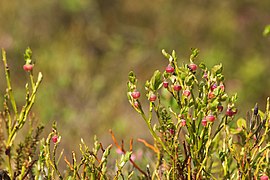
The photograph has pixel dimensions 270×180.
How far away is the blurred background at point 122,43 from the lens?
8031 mm

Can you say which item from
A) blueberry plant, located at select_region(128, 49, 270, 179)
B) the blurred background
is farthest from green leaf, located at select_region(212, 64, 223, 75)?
the blurred background

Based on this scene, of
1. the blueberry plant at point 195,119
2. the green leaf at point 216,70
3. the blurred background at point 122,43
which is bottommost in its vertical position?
the blueberry plant at point 195,119

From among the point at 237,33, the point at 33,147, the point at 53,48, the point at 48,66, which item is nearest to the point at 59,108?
the point at 48,66

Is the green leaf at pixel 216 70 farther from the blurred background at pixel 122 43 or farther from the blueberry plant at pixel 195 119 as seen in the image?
the blurred background at pixel 122 43

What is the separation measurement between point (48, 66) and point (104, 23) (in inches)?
75.1

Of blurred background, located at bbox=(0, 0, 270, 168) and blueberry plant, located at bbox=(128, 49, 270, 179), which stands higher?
blurred background, located at bbox=(0, 0, 270, 168)

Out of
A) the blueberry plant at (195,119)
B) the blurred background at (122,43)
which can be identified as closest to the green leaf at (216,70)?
the blueberry plant at (195,119)

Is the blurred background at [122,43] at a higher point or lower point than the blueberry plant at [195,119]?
higher

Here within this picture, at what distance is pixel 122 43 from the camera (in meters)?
9.66

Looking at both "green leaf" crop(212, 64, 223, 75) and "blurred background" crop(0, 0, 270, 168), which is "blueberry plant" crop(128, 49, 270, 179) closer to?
"green leaf" crop(212, 64, 223, 75)

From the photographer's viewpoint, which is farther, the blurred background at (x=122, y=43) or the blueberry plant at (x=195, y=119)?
the blurred background at (x=122, y=43)

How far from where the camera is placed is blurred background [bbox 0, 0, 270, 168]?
803 cm

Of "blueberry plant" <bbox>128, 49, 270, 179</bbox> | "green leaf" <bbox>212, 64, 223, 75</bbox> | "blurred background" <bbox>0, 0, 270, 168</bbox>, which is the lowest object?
"blueberry plant" <bbox>128, 49, 270, 179</bbox>

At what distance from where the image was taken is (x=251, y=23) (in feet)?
33.1
